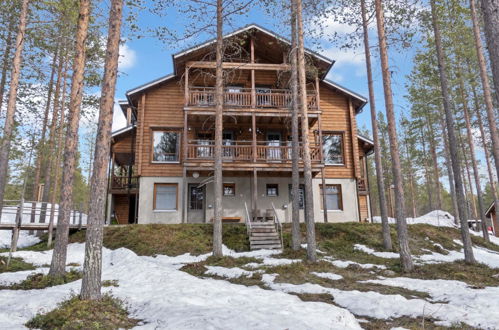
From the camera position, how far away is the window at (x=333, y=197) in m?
18.7

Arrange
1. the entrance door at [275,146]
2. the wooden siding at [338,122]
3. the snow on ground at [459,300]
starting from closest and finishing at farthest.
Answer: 1. the snow on ground at [459,300]
2. the entrance door at [275,146]
3. the wooden siding at [338,122]

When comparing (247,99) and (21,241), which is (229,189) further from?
(21,241)

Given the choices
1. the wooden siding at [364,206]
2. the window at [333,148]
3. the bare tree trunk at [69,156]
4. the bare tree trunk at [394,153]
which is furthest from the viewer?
the wooden siding at [364,206]

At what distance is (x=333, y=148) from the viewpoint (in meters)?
19.6

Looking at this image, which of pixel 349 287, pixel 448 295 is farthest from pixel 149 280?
pixel 448 295

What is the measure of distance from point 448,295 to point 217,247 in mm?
6795

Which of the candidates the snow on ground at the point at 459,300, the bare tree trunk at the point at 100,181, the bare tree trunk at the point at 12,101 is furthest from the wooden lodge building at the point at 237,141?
the bare tree trunk at the point at 100,181

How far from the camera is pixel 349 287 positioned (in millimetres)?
7402

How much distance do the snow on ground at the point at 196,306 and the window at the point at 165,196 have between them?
8742mm

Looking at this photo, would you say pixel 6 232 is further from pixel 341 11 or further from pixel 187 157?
pixel 341 11

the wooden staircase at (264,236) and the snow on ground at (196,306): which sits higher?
the wooden staircase at (264,236)

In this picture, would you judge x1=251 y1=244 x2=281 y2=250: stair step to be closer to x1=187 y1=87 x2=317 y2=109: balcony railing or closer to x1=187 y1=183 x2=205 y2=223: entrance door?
x1=187 y1=183 x2=205 y2=223: entrance door

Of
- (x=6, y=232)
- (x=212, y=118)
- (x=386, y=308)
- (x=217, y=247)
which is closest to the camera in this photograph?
(x=386, y=308)

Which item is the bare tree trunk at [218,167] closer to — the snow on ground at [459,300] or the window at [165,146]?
the snow on ground at [459,300]
